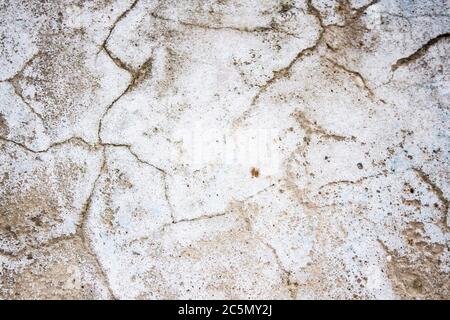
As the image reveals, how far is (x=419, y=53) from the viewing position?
1.65 metres

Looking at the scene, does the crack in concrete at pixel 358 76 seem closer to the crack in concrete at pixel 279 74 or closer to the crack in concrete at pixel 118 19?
the crack in concrete at pixel 279 74

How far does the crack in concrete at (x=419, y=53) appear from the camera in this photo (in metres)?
1.65

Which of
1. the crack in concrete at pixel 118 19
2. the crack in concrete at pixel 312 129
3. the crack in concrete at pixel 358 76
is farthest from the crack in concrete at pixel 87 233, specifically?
the crack in concrete at pixel 358 76

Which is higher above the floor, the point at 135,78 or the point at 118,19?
the point at 118,19

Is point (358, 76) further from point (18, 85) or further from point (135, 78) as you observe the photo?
point (18, 85)

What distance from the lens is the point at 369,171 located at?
5.18 feet

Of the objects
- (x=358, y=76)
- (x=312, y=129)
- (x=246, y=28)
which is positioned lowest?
(x=312, y=129)

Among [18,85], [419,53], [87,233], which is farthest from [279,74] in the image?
[18,85]

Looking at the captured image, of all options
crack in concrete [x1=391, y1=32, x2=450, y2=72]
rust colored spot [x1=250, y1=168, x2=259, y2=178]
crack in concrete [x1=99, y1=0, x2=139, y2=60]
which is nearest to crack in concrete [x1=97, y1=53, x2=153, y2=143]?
crack in concrete [x1=99, y1=0, x2=139, y2=60]

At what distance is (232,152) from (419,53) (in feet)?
3.01

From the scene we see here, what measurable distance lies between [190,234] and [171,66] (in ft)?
2.43

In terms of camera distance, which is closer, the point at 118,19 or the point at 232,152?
the point at 232,152
